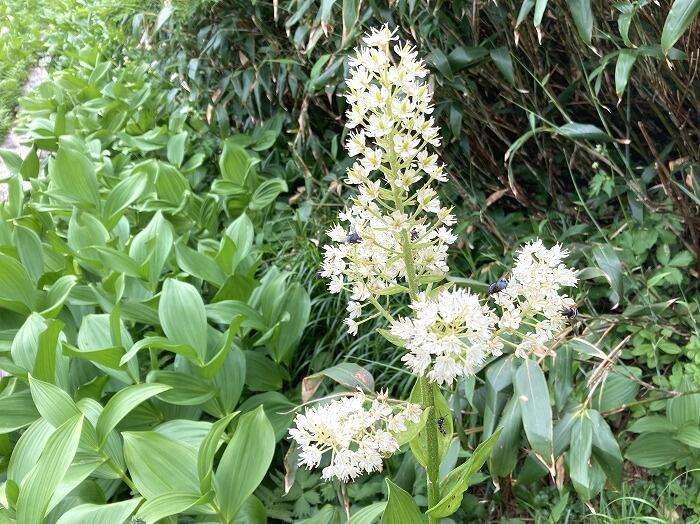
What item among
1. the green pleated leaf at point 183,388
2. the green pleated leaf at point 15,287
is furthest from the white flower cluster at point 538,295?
the green pleated leaf at point 15,287

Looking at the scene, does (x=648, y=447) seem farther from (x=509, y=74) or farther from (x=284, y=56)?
(x=284, y=56)

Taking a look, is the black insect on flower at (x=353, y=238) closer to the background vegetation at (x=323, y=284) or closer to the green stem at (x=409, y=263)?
the green stem at (x=409, y=263)

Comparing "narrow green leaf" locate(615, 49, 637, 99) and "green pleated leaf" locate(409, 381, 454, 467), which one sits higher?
"narrow green leaf" locate(615, 49, 637, 99)

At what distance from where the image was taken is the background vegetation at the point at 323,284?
174 centimetres

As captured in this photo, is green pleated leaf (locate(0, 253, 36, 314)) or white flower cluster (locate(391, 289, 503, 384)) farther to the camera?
green pleated leaf (locate(0, 253, 36, 314))

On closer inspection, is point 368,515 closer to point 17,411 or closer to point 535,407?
point 535,407

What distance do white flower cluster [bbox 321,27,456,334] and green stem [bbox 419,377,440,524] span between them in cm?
17

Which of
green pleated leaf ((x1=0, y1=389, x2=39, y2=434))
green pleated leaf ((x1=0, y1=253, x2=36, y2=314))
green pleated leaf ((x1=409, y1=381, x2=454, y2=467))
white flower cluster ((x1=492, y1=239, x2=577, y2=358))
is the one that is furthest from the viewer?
green pleated leaf ((x1=0, y1=253, x2=36, y2=314))

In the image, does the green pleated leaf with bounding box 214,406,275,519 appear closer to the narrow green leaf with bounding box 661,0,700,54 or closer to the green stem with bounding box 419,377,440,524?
the green stem with bounding box 419,377,440,524

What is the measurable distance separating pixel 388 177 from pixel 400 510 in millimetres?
650

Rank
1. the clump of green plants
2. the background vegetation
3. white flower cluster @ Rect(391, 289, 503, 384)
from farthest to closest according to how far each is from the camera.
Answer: the background vegetation < the clump of green plants < white flower cluster @ Rect(391, 289, 503, 384)

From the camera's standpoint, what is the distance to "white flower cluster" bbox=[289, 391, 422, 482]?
3.54 ft

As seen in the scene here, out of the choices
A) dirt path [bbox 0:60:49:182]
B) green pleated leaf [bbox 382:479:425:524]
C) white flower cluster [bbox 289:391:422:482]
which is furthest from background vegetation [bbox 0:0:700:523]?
dirt path [bbox 0:60:49:182]

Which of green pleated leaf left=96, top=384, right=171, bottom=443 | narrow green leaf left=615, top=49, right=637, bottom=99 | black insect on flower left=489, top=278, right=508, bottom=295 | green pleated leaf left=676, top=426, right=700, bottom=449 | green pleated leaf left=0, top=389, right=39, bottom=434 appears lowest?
green pleated leaf left=0, top=389, right=39, bottom=434
